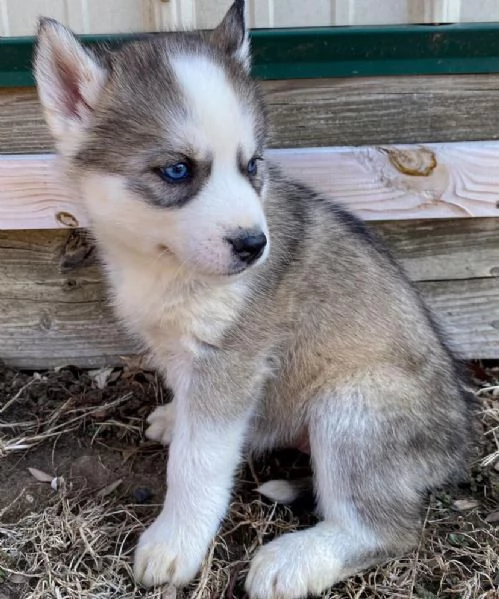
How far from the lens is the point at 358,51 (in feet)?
12.4

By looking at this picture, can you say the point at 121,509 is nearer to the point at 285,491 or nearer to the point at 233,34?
the point at 285,491

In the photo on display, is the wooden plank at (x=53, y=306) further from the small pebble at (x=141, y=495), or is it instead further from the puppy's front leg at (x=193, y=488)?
the puppy's front leg at (x=193, y=488)

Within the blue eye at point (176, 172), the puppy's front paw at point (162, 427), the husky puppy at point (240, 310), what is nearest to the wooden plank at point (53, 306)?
the puppy's front paw at point (162, 427)

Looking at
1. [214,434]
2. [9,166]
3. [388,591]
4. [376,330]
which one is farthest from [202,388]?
[9,166]

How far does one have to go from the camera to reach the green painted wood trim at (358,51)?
12.2 ft

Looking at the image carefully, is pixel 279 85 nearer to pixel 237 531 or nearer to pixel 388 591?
pixel 237 531

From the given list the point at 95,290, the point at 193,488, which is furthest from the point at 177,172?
the point at 95,290

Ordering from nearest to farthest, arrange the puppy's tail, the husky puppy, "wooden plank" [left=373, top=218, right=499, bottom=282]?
the husky puppy, the puppy's tail, "wooden plank" [left=373, top=218, right=499, bottom=282]

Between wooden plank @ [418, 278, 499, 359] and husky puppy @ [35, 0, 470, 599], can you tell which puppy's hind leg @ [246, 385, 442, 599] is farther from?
wooden plank @ [418, 278, 499, 359]

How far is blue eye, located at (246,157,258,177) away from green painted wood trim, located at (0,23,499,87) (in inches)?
44.2

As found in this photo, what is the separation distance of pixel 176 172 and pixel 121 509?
5.32 feet

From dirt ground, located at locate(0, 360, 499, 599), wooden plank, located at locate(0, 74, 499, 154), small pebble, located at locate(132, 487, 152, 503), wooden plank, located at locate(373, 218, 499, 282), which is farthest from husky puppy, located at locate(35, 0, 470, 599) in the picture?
wooden plank, located at locate(373, 218, 499, 282)

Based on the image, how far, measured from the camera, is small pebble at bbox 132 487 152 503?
343 cm

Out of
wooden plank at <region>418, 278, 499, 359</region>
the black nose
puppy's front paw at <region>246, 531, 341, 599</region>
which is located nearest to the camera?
the black nose
